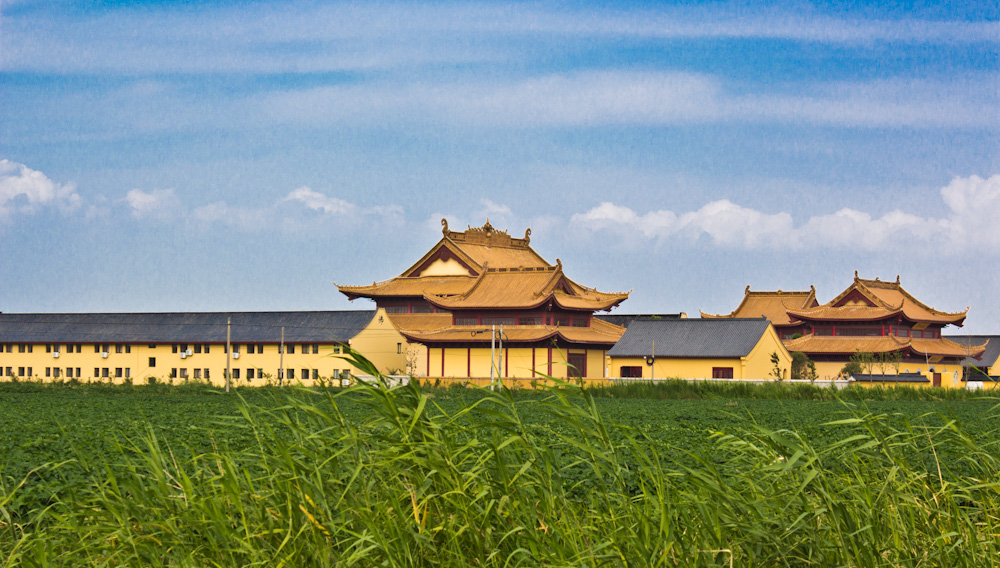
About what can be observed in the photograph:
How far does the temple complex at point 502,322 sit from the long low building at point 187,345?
8.93 ft

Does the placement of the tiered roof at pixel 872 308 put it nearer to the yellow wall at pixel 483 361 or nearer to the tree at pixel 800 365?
the tree at pixel 800 365

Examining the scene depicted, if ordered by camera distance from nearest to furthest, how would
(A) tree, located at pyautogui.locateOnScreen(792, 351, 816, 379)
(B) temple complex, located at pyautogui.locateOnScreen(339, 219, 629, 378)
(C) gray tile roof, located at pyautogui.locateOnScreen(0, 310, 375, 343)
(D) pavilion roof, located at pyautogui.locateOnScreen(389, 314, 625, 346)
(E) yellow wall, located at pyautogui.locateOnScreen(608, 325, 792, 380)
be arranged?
(E) yellow wall, located at pyautogui.locateOnScreen(608, 325, 792, 380)
(D) pavilion roof, located at pyautogui.locateOnScreen(389, 314, 625, 346)
(B) temple complex, located at pyautogui.locateOnScreen(339, 219, 629, 378)
(A) tree, located at pyautogui.locateOnScreen(792, 351, 816, 379)
(C) gray tile roof, located at pyautogui.locateOnScreen(0, 310, 375, 343)

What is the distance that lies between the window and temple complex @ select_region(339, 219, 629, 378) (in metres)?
5.68

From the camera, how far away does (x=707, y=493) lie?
5441 millimetres

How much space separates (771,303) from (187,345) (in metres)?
33.2

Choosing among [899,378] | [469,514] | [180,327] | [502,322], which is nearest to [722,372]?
[899,378]

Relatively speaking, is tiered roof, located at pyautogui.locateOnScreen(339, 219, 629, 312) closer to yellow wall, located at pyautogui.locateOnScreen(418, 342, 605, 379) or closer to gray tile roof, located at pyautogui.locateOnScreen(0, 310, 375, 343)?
yellow wall, located at pyautogui.locateOnScreen(418, 342, 605, 379)

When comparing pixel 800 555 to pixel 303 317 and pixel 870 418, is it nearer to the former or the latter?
pixel 870 418

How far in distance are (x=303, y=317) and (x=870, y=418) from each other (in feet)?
139

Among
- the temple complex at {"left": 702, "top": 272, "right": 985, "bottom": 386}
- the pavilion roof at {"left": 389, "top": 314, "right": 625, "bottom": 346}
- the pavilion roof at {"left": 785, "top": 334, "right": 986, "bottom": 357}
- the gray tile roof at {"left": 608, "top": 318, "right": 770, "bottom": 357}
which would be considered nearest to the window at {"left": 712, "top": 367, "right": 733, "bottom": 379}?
the gray tile roof at {"left": 608, "top": 318, "right": 770, "bottom": 357}

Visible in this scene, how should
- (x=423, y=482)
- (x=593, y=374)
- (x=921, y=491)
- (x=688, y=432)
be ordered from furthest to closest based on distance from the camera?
1. (x=593, y=374)
2. (x=688, y=432)
3. (x=921, y=491)
4. (x=423, y=482)

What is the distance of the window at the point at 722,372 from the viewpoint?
1556 inches

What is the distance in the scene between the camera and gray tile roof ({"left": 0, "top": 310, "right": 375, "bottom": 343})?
44.8 metres

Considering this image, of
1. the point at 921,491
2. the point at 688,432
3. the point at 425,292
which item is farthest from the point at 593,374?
the point at 921,491
